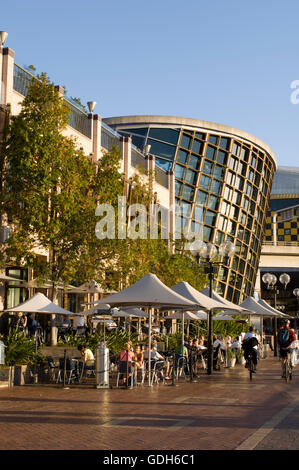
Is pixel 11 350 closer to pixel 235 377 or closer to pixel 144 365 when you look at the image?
pixel 144 365

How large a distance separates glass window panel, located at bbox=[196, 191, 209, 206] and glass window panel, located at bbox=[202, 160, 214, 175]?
2.22m

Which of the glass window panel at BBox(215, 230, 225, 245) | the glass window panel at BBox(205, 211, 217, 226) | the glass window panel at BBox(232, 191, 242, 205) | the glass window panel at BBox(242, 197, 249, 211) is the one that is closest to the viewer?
the glass window panel at BBox(205, 211, 217, 226)

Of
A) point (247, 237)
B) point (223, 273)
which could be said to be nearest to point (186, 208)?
point (223, 273)

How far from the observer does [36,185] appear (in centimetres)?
2397

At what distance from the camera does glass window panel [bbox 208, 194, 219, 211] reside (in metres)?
66.4

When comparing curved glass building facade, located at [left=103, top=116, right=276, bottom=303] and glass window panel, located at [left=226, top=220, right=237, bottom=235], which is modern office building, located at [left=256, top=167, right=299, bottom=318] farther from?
glass window panel, located at [left=226, top=220, right=237, bottom=235]

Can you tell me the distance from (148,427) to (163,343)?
21.1m

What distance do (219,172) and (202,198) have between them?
3.53 meters

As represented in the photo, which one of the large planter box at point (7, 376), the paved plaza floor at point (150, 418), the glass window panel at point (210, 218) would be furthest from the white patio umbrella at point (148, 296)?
the glass window panel at point (210, 218)

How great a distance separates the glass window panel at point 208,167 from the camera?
65625 mm

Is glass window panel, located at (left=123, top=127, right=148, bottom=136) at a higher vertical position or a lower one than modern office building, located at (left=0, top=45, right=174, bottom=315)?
higher

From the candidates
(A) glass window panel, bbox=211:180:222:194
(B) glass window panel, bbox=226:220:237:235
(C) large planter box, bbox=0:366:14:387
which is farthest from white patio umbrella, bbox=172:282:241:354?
(B) glass window panel, bbox=226:220:237:235

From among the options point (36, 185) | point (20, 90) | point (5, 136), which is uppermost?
point (20, 90)

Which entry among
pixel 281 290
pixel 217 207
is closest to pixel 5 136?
pixel 217 207
